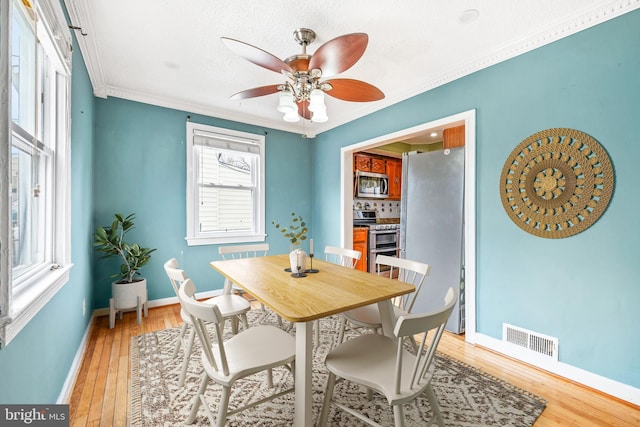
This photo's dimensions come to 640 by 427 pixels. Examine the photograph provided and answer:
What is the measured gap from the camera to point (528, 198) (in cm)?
226

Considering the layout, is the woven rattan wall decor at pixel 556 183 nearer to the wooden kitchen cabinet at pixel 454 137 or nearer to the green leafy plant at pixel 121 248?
the wooden kitchen cabinet at pixel 454 137

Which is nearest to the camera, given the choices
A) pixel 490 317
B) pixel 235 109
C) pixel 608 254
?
pixel 608 254

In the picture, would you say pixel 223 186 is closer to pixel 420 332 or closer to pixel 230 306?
pixel 230 306

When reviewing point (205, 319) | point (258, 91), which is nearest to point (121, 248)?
point (258, 91)

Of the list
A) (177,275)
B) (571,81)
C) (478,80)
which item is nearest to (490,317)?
(571,81)

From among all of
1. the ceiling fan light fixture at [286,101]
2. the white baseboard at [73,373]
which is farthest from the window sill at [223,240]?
the ceiling fan light fixture at [286,101]

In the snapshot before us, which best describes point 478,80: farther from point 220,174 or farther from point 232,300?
point 220,174

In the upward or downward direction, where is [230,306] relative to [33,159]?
downward

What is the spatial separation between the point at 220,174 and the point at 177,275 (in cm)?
253

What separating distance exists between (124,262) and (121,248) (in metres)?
0.28

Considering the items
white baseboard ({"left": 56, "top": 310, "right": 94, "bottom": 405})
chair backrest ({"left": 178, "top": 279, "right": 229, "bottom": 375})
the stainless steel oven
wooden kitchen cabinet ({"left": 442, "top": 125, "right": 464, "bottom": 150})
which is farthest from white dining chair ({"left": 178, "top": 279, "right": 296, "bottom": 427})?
the stainless steel oven

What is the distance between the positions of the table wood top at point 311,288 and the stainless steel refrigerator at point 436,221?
130cm

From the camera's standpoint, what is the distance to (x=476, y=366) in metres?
2.25

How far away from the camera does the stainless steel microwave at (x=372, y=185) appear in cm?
518
